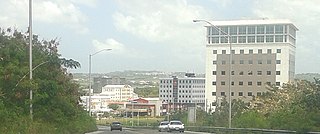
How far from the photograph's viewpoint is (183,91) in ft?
596

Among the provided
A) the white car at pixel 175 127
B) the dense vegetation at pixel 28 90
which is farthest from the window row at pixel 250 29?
the dense vegetation at pixel 28 90

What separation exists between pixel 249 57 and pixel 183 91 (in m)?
49.8

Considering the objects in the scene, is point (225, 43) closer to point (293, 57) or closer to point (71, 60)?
point (293, 57)

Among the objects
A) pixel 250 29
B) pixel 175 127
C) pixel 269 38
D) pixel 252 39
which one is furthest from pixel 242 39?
pixel 175 127

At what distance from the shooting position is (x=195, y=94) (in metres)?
186

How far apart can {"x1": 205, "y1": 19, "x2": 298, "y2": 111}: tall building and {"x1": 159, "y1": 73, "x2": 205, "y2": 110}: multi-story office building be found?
42558 mm

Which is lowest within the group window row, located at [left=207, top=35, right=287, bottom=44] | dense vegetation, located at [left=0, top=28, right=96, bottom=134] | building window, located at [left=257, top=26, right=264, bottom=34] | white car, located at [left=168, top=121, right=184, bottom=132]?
white car, located at [left=168, top=121, right=184, bottom=132]

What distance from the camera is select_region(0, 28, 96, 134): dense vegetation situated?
3025 centimetres

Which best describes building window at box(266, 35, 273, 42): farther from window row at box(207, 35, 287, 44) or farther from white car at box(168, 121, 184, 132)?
white car at box(168, 121, 184, 132)

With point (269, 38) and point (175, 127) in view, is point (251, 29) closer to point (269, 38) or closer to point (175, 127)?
point (269, 38)

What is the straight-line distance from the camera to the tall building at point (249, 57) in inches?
5103

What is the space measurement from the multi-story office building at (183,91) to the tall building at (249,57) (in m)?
42.6

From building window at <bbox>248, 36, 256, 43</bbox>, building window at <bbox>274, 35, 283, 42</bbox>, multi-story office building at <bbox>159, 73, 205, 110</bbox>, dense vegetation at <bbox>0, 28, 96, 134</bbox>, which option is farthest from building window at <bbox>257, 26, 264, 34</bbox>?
dense vegetation at <bbox>0, 28, 96, 134</bbox>

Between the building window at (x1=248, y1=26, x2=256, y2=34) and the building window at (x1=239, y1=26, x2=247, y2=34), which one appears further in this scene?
the building window at (x1=248, y1=26, x2=256, y2=34)
